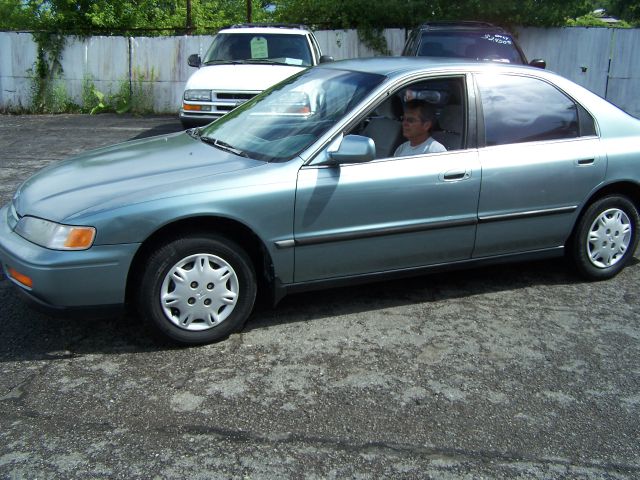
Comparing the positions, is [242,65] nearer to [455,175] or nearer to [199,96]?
[199,96]

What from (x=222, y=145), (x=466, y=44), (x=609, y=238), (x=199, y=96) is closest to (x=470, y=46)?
(x=466, y=44)

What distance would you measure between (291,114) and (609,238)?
2499mm

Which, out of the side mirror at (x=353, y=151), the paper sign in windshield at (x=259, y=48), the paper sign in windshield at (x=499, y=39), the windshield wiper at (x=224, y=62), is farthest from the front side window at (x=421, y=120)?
the paper sign in windshield at (x=499, y=39)

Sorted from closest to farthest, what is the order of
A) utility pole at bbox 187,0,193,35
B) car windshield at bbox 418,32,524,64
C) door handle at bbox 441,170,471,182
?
door handle at bbox 441,170,471,182 → car windshield at bbox 418,32,524,64 → utility pole at bbox 187,0,193,35

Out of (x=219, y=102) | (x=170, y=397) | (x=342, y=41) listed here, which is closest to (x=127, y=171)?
(x=170, y=397)

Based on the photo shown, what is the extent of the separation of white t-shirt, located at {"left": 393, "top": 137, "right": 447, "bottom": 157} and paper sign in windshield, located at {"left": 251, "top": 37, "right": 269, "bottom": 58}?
6.03 m

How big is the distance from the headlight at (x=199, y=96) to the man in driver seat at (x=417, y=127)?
5.10 m

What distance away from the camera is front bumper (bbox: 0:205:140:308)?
3652 mm

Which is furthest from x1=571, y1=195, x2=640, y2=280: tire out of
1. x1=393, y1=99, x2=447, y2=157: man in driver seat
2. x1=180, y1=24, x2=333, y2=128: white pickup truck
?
x1=180, y1=24, x2=333, y2=128: white pickup truck

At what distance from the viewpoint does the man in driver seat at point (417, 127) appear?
15.5ft

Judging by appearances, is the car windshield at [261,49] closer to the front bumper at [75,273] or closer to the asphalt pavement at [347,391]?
the asphalt pavement at [347,391]

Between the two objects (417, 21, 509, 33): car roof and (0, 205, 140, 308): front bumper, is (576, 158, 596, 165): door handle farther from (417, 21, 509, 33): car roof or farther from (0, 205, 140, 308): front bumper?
(417, 21, 509, 33): car roof

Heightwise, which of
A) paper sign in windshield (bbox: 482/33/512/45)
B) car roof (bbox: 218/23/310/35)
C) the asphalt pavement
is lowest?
the asphalt pavement

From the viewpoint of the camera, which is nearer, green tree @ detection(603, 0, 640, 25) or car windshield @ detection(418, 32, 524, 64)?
car windshield @ detection(418, 32, 524, 64)
